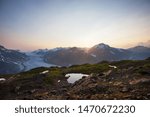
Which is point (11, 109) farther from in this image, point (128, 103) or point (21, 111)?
point (128, 103)

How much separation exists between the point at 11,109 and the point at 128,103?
13.0 ft

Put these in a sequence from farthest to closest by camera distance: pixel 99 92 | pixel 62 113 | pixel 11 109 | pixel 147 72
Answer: pixel 147 72, pixel 99 92, pixel 11 109, pixel 62 113

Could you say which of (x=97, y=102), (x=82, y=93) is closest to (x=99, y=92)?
(x=82, y=93)

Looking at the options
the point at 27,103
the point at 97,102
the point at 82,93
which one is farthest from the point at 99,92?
the point at 27,103

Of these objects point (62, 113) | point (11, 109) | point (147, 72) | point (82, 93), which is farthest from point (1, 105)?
point (147, 72)

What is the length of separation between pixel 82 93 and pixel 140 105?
548cm

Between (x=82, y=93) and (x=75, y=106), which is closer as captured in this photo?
(x=75, y=106)

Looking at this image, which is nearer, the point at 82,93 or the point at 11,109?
the point at 11,109

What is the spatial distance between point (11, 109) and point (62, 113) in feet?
5.93

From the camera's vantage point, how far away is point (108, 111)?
806cm

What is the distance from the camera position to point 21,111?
27.5 feet

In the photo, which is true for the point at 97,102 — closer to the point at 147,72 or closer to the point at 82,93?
the point at 82,93

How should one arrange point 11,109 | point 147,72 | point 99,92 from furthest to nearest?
point 147,72 < point 99,92 < point 11,109

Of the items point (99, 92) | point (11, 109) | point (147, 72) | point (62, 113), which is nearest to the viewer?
point (62, 113)
